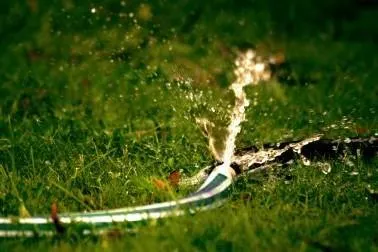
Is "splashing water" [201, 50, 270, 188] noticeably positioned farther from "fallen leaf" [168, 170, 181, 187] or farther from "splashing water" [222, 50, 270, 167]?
"fallen leaf" [168, 170, 181, 187]

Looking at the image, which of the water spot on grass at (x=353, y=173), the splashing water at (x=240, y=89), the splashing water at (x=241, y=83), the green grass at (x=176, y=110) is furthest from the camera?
the splashing water at (x=241, y=83)

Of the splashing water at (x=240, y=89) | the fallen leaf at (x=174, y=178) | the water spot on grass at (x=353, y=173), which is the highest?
the splashing water at (x=240, y=89)

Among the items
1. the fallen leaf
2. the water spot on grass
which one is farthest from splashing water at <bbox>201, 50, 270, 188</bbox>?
the water spot on grass

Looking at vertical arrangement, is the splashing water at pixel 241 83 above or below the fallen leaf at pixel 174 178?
above

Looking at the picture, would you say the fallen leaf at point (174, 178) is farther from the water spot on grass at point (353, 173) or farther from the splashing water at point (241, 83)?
the water spot on grass at point (353, 173)

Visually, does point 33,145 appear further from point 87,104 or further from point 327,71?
point 327,71

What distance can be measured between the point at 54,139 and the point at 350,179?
1.61 metres

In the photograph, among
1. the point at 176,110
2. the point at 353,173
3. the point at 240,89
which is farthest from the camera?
the point at 240,89

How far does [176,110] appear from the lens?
14.3 feet

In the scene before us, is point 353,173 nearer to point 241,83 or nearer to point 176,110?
point 176,110

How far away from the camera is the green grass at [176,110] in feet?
9.59

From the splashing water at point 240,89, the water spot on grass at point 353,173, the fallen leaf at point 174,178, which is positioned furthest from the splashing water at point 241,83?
the water spot on grass at point 353,173

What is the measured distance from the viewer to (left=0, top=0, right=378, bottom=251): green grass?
2924 millimetres

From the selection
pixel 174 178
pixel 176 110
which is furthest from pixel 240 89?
pixel 174 178
